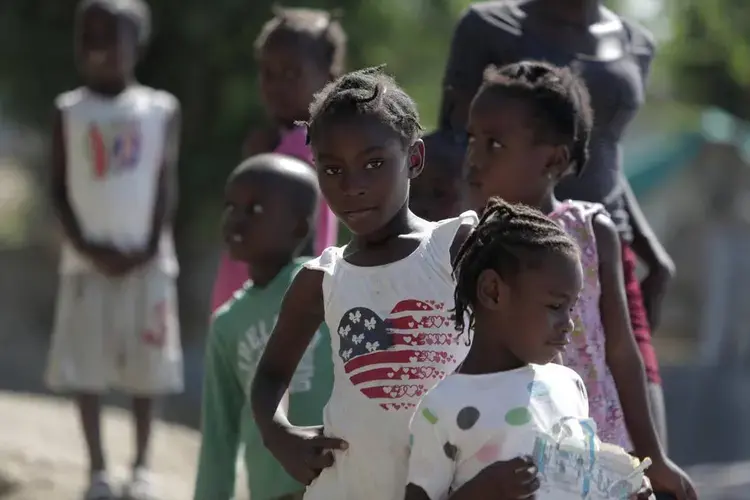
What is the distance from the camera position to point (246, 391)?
12.7 feet

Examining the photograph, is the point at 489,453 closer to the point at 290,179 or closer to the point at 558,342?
the point at 558,342

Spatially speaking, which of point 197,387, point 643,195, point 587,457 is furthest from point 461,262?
point 643,195

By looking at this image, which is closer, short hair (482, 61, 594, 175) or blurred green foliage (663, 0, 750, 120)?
short hair (482, 61, 594, 175)

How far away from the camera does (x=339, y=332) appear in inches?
116

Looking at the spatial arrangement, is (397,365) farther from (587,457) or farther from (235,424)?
(235,424)

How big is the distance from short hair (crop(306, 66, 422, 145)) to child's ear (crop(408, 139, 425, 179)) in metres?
0.02

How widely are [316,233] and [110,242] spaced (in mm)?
1900

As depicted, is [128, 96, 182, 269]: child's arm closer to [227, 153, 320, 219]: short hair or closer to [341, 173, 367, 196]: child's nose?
[227, 153, 320, 219]: short hair

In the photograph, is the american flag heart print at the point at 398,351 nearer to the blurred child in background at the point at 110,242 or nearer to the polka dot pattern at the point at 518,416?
the polka dot pattern at the point at 518,416

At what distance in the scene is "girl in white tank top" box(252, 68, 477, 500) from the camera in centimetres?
288

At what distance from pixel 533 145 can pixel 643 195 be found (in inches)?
408

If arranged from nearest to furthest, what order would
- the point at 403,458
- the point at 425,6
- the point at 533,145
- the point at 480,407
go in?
the point at 480,407
the point at 403,458
the point at 533,145
the point at 425,6

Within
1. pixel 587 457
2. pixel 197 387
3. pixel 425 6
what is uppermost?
pixel 587 457

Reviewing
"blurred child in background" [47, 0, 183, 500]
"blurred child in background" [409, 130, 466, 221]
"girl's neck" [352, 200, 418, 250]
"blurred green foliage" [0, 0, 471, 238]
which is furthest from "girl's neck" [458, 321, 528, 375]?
"blurred green foliage" [0, 0, 471, 238]
